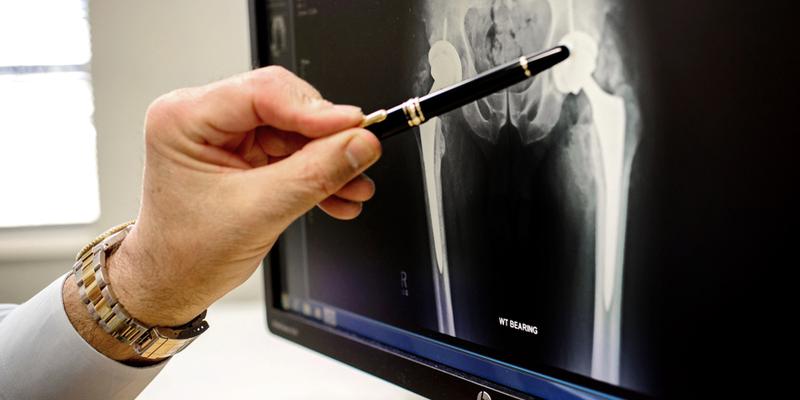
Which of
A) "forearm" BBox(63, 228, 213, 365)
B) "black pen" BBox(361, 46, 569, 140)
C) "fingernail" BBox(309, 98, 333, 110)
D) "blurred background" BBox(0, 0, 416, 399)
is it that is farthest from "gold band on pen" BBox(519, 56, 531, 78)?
"blurred background" BBox(0, 0, 416, 399)

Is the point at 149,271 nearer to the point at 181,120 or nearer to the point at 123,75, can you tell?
the point at 181,120

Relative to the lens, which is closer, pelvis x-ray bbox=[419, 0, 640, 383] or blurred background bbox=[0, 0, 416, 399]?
pelvis x-ray bbox=[419, 0, 640, 383]

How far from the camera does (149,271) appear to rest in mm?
464

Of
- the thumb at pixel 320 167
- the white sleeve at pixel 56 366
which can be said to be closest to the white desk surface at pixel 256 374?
the white sleeve at pixel 56 366

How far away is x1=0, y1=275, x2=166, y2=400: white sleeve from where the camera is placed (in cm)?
50

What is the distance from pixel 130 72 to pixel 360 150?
0.69 metres

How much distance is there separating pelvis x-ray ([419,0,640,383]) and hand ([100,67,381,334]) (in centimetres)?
8

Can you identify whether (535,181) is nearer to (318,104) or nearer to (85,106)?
(318,104)

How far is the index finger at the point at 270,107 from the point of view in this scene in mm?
401

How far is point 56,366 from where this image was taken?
19.6 inches

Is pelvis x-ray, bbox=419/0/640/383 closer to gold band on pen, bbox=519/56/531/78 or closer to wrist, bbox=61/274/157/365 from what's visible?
gold band on pen, bbox=519/56/531/78

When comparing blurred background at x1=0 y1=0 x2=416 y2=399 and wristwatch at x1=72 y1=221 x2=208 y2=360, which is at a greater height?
blurred background at x1=0 y1=0 x2=416 y2=399

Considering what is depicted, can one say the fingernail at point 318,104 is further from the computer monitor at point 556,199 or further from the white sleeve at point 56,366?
the white sleeve at point 56,366

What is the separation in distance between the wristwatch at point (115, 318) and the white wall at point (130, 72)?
507mm
